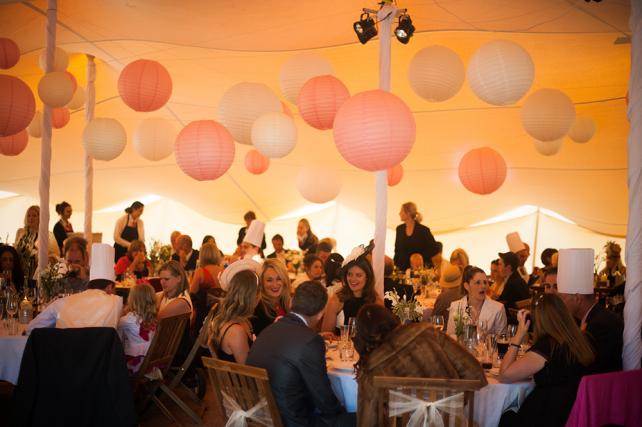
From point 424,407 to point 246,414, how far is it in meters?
0.86

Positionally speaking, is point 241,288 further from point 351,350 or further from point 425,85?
point 425,85

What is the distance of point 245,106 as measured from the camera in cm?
648

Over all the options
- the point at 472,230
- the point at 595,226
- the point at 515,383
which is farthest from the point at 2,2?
the point at 595,226

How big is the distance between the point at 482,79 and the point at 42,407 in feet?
12.5

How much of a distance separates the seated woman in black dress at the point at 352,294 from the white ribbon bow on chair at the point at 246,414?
1.98m

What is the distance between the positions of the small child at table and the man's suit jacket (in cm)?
143

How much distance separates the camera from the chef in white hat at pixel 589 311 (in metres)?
3.95

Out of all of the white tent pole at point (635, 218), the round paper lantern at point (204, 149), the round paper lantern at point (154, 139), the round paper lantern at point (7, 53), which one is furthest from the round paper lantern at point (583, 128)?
the round paper lantern at point (7, 53)

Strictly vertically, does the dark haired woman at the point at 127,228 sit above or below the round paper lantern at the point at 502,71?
below

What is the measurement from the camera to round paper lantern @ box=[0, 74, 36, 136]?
A: 6.12m

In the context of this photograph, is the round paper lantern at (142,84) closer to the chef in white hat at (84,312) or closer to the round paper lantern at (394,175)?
the chef in white hat at (84,312)

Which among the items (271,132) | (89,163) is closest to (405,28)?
(271,132)

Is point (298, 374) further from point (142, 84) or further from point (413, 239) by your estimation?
point (413, 239)

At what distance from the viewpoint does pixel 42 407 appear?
162 inches
